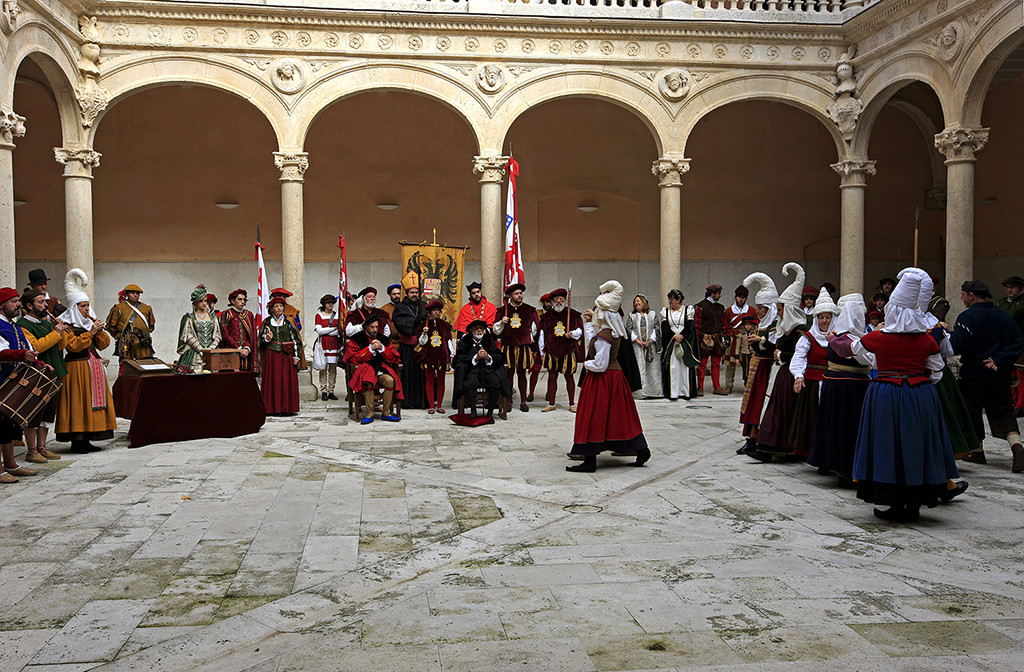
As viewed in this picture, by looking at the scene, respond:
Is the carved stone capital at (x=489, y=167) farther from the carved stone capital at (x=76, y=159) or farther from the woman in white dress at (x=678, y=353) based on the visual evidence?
the carved stone capital at (x=76, y=159)

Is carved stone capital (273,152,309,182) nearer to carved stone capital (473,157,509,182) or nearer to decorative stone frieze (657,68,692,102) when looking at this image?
carved stone capital (473,157,509,182)

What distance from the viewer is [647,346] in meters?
12.0

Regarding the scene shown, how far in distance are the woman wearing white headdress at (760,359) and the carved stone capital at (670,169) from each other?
665 centimetres

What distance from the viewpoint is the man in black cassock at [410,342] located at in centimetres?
1080

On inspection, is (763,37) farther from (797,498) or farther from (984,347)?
(797,498)

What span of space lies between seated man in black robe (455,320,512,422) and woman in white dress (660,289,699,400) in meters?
→ 3.18

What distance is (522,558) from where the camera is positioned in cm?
467

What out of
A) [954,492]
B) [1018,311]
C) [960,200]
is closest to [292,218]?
[960,200]

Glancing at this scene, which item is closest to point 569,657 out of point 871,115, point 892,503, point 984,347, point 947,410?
point 892,503

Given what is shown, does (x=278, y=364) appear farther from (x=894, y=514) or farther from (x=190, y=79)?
(x=894, y=514)

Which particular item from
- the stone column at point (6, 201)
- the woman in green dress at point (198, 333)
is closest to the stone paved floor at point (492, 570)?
the woman in green dress at point (198, 333)

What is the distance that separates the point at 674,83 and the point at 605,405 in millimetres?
8359

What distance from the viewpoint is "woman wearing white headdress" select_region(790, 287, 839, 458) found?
6617mm

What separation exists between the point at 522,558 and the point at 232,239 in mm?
13268
